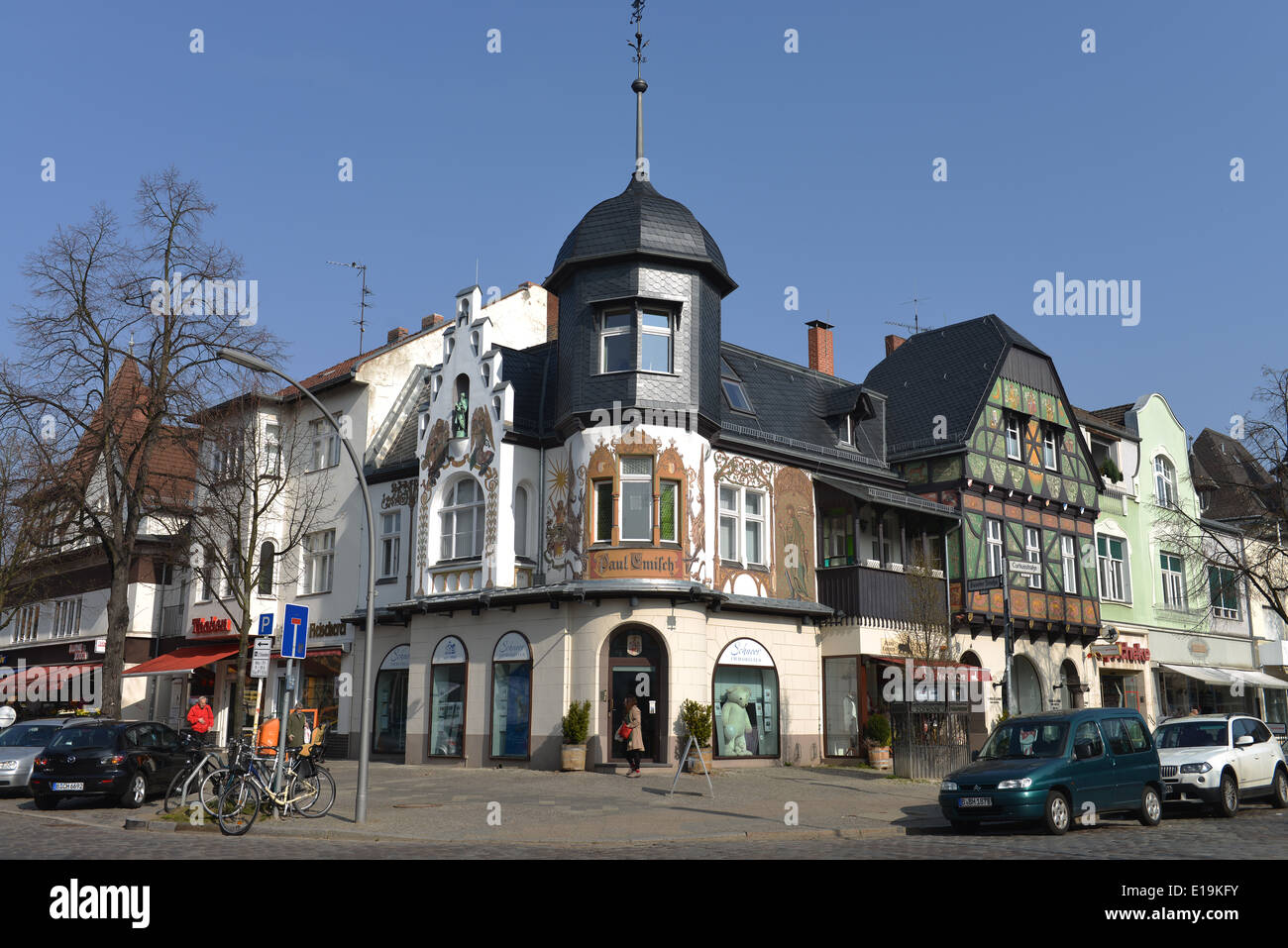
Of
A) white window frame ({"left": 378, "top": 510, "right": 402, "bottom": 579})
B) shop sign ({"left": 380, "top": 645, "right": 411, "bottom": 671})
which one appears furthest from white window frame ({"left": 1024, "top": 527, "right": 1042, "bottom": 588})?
white window frame ({"left": 378, "top": 510, "right": 402, "bottom": 579})

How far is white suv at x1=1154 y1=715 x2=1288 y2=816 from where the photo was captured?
19.0 metres

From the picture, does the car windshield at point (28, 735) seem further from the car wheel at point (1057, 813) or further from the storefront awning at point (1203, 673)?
the storefront awning at point (1203, 673)

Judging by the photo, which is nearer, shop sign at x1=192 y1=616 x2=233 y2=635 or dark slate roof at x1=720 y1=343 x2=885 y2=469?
dark slate roof at x1=720 y1=343 x2=885 y2=469

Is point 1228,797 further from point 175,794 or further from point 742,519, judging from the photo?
point 175,794

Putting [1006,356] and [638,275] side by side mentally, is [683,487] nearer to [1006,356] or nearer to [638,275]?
[638,275]

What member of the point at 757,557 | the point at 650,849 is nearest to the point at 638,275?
the point at 757,557

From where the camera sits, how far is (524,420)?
94.5 feet

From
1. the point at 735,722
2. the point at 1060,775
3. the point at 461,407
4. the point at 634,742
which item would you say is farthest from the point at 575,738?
the point at 1060,775

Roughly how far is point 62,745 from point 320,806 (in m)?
6.60

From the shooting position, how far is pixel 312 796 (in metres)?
17.1

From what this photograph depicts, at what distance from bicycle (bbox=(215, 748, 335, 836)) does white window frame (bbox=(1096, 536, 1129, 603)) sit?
30625 mm

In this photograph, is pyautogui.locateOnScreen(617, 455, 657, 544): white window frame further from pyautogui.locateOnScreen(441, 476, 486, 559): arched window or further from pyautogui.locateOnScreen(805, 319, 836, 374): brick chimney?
pyautogui.locateOnScreen(805, 319, 836, 374): brick chimney

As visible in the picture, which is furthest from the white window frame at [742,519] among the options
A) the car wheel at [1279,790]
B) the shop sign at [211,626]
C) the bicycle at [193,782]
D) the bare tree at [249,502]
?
the shop sign at [211,626]

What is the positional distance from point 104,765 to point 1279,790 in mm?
21350
